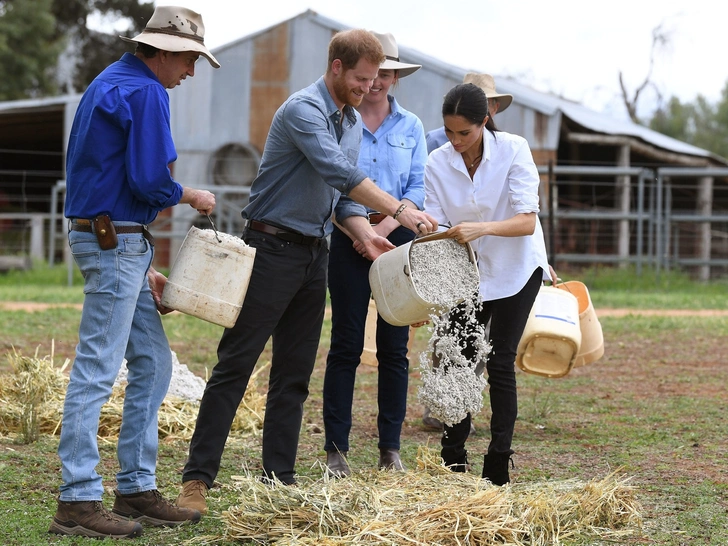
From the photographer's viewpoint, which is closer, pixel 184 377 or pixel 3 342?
pixel 184 377

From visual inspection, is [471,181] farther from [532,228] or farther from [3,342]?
[3,342]

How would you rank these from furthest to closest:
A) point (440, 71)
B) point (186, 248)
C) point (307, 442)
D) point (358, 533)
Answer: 1. point (440, 71)
2. point (307, 442)
3. point (186, 248)
4. point (358, 533)

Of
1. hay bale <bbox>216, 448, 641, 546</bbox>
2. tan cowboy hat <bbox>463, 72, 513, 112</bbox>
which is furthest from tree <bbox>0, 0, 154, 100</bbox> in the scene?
hay bale <bbox>216, 448, 641, 546</bbox>

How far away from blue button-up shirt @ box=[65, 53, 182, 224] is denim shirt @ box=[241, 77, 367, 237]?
53 centimetres

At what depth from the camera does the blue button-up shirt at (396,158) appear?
191 inches

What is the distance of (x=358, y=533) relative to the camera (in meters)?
3.30

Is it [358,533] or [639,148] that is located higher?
A: [639,148]

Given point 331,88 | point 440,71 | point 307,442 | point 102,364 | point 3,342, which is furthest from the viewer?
point 440,71

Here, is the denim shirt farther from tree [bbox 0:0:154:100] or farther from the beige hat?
tree [bbox 0:0:154:100]

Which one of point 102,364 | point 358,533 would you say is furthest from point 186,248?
point 358,533

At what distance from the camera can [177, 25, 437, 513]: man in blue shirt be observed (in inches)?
156

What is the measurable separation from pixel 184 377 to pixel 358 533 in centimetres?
316

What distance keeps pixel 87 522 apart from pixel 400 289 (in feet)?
4.84

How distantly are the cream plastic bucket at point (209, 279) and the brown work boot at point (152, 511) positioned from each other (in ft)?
2.36
